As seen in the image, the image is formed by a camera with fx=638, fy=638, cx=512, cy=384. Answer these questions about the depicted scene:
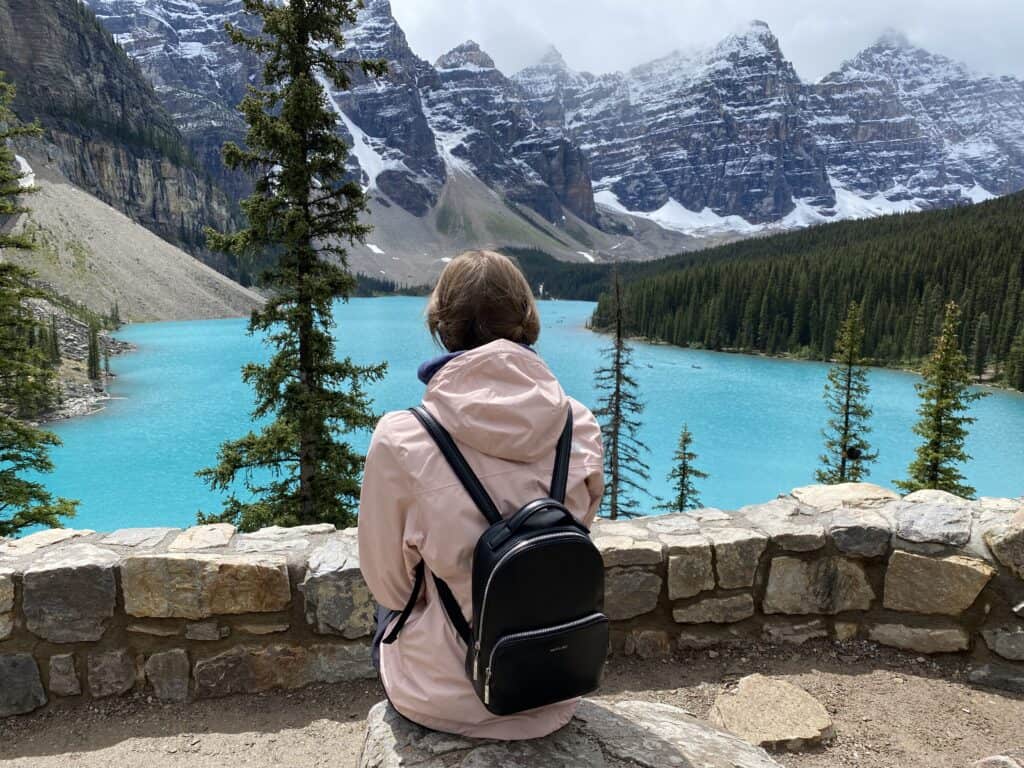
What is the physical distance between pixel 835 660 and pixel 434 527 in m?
3.68

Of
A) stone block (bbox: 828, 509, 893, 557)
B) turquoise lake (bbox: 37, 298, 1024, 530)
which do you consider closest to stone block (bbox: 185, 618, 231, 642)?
stone block (bbox: 828, 509, 893, 557)

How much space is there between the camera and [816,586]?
14.0 feet

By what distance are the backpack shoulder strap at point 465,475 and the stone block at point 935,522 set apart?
142 inches

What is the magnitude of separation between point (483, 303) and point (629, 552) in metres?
2.60

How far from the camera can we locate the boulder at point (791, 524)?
4.23 meters

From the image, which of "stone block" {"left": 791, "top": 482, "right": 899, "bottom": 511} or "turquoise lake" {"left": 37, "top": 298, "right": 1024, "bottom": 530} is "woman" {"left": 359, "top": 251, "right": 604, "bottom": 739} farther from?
"turquoise lake" {"left": 37, "top": 298, "right": 1024, "bottom": 530}

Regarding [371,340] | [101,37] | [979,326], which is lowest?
[371,340]

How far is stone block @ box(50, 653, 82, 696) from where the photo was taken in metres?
3.74

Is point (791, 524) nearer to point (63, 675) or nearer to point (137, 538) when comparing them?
point (137, 538)

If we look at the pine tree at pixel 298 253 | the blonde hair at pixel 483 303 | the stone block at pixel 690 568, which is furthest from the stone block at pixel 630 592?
the pine tree at pixel 298 253

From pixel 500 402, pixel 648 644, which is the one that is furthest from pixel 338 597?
pixel 500 402

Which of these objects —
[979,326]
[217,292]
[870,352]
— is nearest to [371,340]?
[217,292]

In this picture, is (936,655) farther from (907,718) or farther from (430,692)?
(430,692)

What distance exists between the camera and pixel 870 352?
2859 inches
